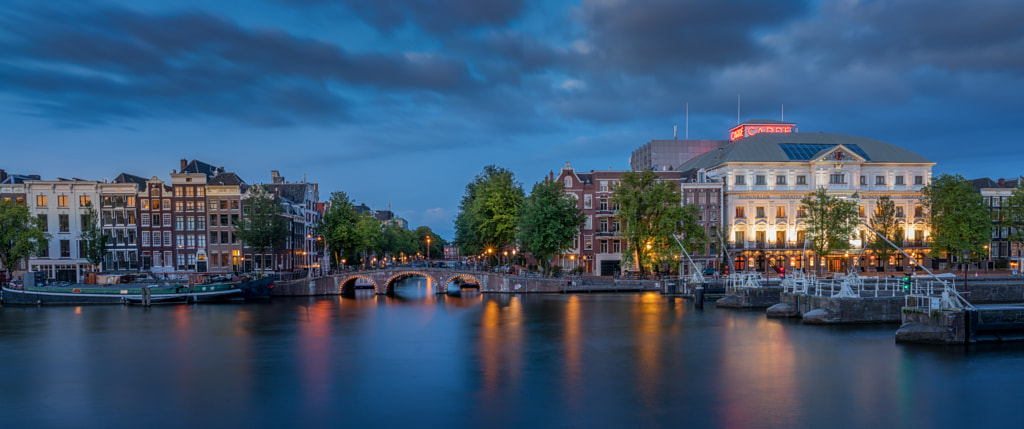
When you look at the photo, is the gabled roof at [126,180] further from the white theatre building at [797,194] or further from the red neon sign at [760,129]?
the red neon sign at [760,129]

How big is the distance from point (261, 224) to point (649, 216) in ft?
154

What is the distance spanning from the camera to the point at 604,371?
112 feet

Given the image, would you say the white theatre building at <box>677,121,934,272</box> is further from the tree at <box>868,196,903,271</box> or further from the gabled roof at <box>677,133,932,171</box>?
the tree at <box>868,196,903,271</box>

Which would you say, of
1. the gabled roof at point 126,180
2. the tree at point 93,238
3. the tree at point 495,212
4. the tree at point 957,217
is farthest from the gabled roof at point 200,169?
the tree at point 957,217

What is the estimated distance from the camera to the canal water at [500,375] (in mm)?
26688

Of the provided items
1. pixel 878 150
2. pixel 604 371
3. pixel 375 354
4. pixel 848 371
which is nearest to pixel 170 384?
pixel 375 354

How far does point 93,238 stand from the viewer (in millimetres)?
84000

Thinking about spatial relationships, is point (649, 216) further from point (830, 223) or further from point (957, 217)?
point (957, 217)

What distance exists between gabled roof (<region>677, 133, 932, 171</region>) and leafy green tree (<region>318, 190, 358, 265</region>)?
52759 mm

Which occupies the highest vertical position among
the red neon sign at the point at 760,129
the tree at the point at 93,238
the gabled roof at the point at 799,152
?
the red neon sign at the point at 760,129

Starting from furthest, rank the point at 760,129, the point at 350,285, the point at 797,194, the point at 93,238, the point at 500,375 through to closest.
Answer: the point at 760,129, the point at 797,194, the point at 350,285, the point at 93,238, the point at 500,375

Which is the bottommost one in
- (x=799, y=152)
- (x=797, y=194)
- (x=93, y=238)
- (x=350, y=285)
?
(x=350, y=285)

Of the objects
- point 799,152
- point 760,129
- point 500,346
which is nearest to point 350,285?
point 500,346

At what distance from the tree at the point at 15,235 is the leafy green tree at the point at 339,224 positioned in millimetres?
33032
